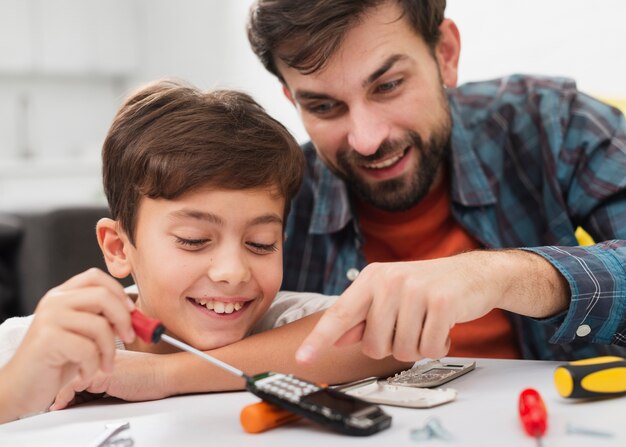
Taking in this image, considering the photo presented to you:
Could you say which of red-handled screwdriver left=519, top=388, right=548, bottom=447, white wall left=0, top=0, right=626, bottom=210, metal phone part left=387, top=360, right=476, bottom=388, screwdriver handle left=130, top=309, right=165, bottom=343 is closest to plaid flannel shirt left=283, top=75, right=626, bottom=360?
metal phone part left=387, top=360, right=476, bottom=388

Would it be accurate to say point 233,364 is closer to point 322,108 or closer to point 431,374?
point 431,374

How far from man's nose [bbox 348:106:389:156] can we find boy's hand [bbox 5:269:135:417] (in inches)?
25.9

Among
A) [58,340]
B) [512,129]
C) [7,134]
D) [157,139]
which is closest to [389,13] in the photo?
[512,129]

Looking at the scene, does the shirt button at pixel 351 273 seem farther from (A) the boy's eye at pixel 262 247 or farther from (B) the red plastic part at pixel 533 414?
(B) the red plastic part at pixel 533 414

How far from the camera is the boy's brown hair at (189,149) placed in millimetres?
1005

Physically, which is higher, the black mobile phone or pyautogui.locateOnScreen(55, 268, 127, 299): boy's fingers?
pyautogui.locateOnScreen(55, 268, 127, 299): boy's fingers

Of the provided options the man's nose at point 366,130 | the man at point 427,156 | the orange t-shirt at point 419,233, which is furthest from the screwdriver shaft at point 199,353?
the orange t-shirt at point 419,233

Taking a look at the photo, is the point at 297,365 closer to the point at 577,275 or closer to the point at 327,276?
the point at 577,275

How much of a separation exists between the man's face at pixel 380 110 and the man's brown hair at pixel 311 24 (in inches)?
0.7

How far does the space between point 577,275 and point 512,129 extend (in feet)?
2.05

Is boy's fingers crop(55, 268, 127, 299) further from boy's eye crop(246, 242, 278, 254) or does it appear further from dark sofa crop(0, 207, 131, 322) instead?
dark sofa crop(0, 207, 131, 322)

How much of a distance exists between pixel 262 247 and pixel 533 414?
483 mm

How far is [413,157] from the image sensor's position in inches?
55.5

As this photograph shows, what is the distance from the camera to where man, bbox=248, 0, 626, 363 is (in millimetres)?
1299
